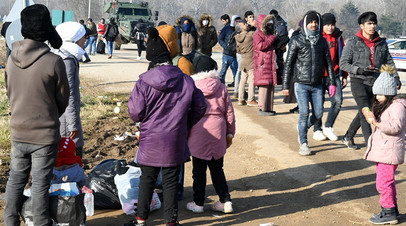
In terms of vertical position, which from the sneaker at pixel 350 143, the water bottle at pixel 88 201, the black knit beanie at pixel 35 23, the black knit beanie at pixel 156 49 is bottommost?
the sneaker at pixel 350 143

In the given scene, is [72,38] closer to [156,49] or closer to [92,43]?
[156,49]

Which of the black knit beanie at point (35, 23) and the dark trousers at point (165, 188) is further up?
the black knit beanie at point (35, 23)

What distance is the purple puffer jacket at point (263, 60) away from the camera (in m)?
11.0

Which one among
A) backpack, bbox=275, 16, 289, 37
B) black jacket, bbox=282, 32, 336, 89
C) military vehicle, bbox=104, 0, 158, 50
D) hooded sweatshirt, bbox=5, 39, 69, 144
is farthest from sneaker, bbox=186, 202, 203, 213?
military vehicle, bbox=104, 0, 158, 50

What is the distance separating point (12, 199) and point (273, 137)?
5.64 meters

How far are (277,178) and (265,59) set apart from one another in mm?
4225

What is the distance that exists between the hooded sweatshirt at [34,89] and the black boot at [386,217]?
328 centimetres

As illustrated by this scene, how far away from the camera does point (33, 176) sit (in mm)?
4750

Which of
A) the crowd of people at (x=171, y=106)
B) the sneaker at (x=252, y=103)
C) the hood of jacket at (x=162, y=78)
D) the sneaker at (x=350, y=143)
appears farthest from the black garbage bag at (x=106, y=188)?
the sneaker at (x=252, y=103)

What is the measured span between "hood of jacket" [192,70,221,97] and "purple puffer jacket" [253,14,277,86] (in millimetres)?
5382

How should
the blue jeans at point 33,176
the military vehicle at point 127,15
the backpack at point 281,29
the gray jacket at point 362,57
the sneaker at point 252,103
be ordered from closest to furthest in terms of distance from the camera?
the blue jeans at point 33,176
the gray jacket at point 362,57
the backpack at point 281,29
the sneaker at point 252,103
the military vehicle at point 127,15

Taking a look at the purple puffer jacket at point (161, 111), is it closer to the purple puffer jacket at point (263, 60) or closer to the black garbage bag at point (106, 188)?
the black garbage bag at point (106, 188)

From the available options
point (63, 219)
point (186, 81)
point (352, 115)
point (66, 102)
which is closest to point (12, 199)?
point (63, 219)

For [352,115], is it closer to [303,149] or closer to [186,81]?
[303,149]
